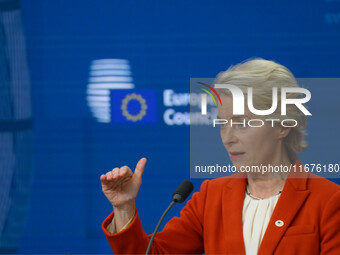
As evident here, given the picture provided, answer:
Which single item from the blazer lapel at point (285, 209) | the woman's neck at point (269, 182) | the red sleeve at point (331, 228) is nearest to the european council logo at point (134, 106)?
the woman's neck at point (269, 182)

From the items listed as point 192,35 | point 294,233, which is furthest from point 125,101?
point 294,233

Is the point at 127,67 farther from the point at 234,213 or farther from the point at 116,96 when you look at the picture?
the point at 234,213

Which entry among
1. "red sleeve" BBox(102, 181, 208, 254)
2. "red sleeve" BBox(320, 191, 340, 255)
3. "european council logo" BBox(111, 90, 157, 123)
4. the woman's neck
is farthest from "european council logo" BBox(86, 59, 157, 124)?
"red sleeve" BBox(320, 191, 340, 255)

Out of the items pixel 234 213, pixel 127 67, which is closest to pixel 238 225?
pixel 234 213

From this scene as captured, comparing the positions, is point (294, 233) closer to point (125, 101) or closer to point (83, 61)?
point (125, 101)

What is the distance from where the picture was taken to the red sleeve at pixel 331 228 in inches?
49.3

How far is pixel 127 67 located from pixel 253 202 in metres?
1.19

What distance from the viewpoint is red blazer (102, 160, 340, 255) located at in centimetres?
128

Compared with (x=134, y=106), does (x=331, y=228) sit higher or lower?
lower

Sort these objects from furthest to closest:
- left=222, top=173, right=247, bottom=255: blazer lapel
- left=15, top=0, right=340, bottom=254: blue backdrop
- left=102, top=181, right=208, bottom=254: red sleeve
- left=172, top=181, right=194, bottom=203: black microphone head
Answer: left=15, top=0, right=340, bottom=254: blue backdrop → left=102, top=181, right=208, bottom=254: red sleeve → left=222, top=173, right=247, bottom=255: blazer lapel → left=172, top=181, right=194, bottom=203: black microphone head

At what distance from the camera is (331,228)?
4.15 ft

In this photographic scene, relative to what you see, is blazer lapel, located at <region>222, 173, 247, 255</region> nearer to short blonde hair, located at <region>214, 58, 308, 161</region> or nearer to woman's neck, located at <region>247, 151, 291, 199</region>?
woman's neck, located at <region>247, 151, 291, 199</region>

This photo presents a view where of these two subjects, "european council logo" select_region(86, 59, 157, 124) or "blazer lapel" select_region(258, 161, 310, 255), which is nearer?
"blazer lapel" select_region(258, 161, 310, 255)

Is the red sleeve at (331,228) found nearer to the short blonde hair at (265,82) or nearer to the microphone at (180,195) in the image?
the short blonde hair at (265,82)
